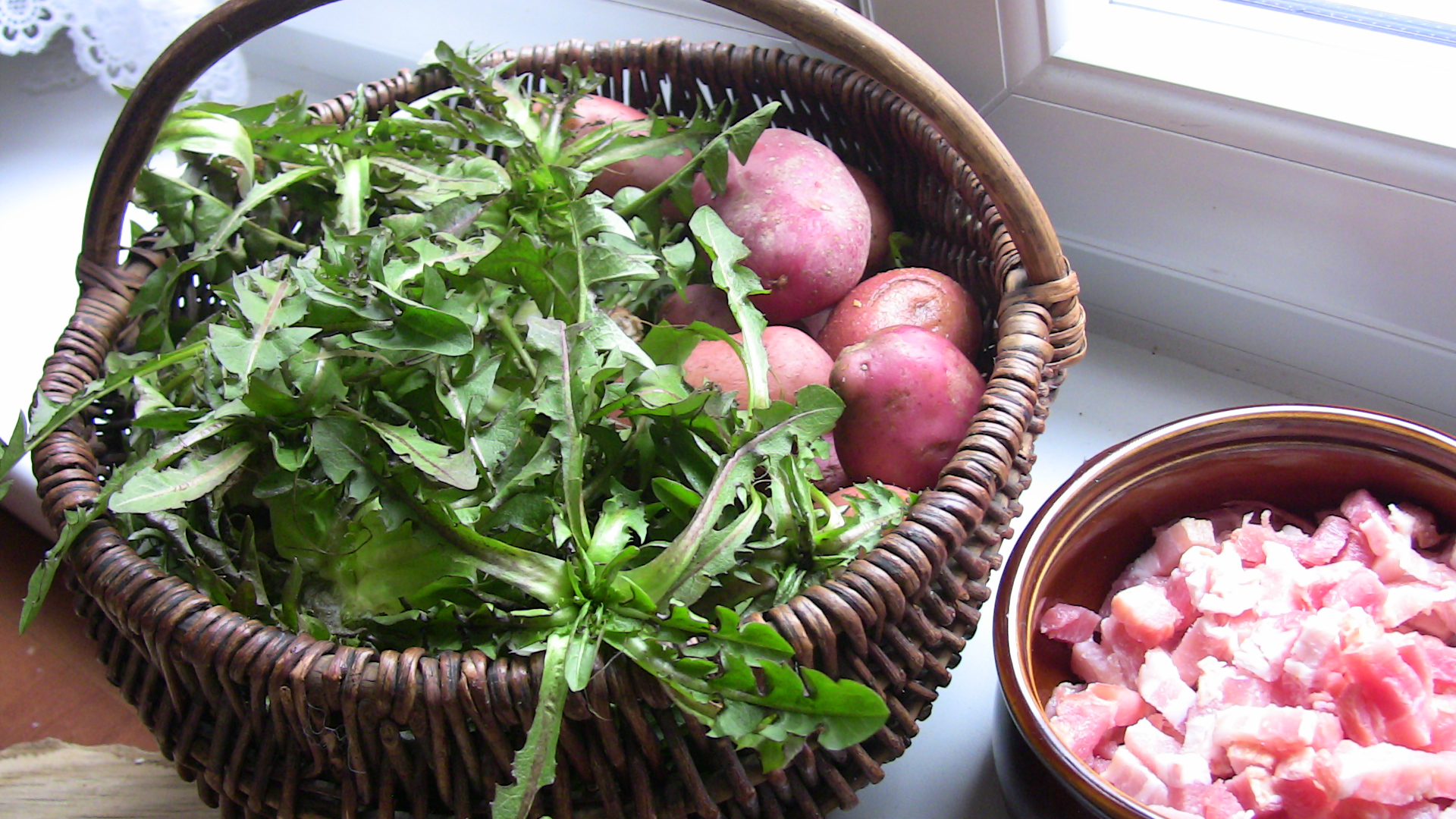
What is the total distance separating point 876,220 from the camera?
74cm

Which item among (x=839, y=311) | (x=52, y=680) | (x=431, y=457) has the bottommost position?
(x=52, y=680)

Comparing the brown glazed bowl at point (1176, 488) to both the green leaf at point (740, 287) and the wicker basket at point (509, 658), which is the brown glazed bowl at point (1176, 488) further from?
the green leaf at point (740, 287)

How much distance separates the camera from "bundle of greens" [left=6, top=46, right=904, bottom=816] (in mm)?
409

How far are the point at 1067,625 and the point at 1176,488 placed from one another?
103 millimetres

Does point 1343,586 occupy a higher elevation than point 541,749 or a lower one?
lower

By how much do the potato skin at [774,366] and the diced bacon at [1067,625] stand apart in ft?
0.62

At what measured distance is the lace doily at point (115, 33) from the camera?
0.96 meters

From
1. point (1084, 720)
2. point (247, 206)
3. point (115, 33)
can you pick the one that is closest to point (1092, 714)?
point (1084, 720)

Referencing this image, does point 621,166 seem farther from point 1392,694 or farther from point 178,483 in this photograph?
point 1392,694

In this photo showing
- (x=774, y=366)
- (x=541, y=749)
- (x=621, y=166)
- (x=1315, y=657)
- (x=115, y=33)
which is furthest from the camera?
(x=115, y=33)

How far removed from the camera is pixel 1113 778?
46 cm

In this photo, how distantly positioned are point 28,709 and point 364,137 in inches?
18.3

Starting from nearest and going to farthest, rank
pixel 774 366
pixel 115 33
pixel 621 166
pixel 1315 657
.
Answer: pixel 1315 657 → pixel 774 366 → pixel 621 166 → pixel 115 33

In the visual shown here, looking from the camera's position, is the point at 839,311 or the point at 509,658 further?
the point at 839,311
